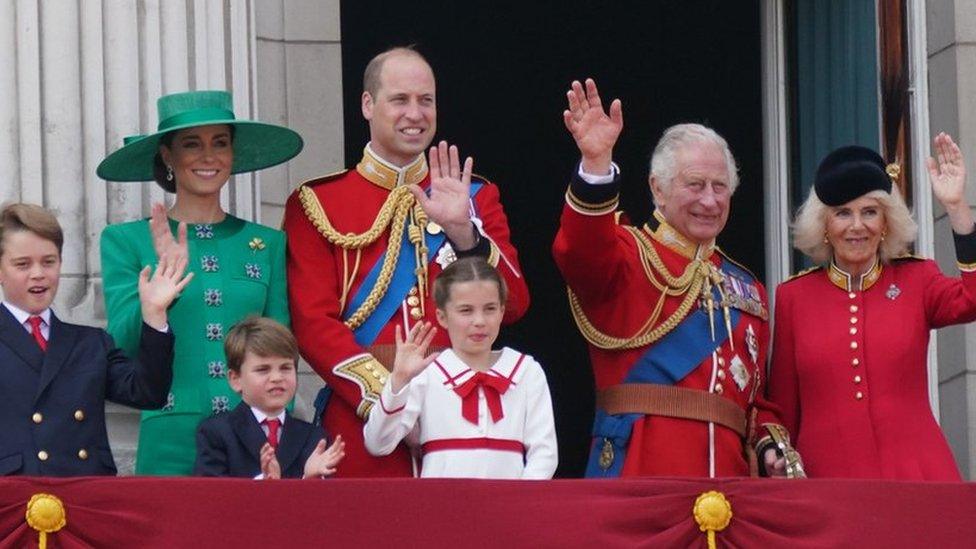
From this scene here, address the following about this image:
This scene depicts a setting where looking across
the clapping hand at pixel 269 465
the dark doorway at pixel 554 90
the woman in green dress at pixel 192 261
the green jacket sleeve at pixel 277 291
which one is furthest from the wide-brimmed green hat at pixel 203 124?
the dark doorway at pixel 554 90

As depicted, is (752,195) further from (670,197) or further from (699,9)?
(670,197)

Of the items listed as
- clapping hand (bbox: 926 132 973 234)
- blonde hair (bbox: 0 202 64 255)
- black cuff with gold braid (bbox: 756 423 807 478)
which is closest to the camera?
blonde hair (bbox: 0 202 64 255)

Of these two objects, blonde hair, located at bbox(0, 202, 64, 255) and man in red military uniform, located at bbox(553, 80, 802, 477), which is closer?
blonde hair, located at bbox(0, 202, 64, 255)

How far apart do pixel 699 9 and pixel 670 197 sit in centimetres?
444

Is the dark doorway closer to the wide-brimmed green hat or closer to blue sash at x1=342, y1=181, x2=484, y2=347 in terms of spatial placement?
the wide-brimmed green hat

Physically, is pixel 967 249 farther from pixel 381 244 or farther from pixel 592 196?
pixel 381 244

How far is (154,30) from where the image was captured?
7.95m

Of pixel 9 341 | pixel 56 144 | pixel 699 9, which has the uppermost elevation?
pixel 699 9

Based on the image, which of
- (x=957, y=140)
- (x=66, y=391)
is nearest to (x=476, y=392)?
(x=66, y=391)

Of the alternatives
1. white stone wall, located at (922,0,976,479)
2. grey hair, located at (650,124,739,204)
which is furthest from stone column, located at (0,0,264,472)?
white stone wall, located at (922,0,976,479)

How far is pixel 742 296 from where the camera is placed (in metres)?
7.70

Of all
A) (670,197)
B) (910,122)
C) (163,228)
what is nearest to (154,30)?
(163,228)

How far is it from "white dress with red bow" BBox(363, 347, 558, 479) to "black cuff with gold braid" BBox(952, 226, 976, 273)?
126 centimetres

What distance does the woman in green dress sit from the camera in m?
7.12
